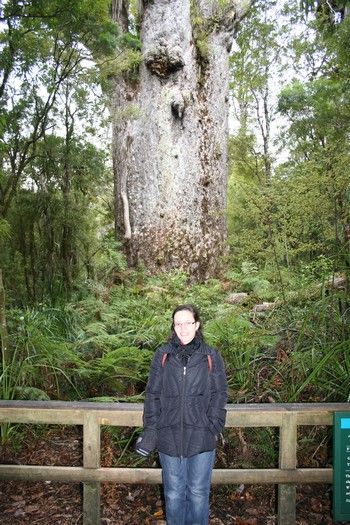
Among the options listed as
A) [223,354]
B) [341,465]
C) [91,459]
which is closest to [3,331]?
[91,459]

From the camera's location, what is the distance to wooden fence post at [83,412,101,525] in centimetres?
279

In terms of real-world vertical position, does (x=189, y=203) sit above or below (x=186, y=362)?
above

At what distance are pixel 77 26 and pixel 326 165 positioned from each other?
15.2ft

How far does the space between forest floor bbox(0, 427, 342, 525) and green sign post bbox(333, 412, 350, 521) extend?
2.31 ft

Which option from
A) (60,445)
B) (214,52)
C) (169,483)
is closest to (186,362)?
(169,483)

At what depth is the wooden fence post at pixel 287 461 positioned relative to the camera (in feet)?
9.22

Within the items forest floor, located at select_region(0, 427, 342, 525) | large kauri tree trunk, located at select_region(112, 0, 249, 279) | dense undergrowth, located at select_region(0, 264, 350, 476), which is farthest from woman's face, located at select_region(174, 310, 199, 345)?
large kauri tree trunk, located at select_region(112, 0, 249, 279)

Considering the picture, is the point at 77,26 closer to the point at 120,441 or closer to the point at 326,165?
the point at 326,165

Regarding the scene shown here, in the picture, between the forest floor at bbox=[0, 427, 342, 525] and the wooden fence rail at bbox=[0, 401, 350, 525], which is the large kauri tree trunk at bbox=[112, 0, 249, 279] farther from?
the wooden fence rail at bbox=[0, 401, 350, 525]

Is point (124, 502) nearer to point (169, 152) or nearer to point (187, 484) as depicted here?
point (187, 484)

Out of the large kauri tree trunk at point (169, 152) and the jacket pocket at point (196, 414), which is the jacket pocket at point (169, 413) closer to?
the jacket pocket at point (196, 414)

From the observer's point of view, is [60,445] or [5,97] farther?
[5,97]

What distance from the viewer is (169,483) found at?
8.36ft

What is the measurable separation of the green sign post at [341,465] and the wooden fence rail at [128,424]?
0.11m
